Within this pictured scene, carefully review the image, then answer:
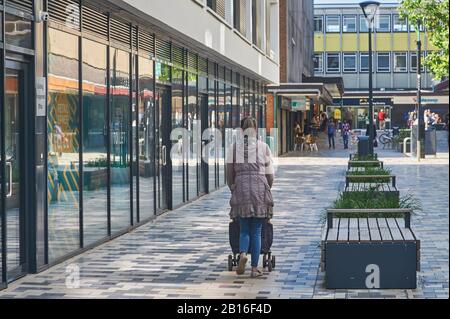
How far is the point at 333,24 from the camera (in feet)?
269

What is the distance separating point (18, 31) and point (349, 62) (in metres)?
71.7

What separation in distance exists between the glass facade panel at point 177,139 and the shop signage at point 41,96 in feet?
24.5

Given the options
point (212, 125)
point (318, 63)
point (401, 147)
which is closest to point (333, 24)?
point (318, 63)

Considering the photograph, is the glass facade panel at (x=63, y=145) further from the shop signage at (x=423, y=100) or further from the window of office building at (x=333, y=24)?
the window of office building at (x=333, y=24)

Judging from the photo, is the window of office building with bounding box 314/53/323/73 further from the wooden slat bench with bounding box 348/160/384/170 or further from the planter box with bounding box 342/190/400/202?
the planter box with bounding box 342/190/400/202

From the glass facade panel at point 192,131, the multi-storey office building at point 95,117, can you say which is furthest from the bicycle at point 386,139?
the glass facade panel at point 192,131

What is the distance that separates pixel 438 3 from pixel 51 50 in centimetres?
1507

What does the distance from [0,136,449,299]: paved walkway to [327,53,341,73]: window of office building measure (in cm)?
6223

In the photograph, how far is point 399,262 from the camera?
909 centimetres

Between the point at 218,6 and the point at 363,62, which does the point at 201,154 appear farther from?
the point at 363,62

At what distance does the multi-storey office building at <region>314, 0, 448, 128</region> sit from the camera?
78000mm

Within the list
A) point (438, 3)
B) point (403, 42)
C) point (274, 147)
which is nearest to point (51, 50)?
point (438, 3)

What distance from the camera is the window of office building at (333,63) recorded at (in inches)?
3167
